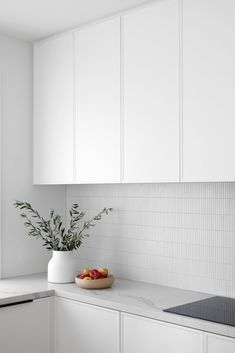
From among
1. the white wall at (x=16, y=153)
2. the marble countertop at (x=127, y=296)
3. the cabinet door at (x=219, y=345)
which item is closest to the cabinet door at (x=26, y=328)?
the marble countertop at (x=127, y=296)

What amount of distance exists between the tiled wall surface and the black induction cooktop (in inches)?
6.4

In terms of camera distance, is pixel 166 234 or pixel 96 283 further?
pixel 166 234

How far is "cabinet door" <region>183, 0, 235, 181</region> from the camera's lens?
93.1 inches

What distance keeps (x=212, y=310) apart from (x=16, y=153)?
1732 mm

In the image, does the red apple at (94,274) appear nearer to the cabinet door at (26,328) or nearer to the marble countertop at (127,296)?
the marble countertop at (127,296)

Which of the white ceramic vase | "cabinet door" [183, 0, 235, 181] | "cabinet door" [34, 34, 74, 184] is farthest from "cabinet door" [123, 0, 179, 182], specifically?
the white ceramic vase

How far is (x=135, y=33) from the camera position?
2.80 meters

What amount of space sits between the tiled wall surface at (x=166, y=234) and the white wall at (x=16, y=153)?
39cm

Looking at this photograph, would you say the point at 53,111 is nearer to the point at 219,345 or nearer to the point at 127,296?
the point at 127,296

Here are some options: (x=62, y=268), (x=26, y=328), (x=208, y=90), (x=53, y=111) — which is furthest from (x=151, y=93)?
(x=26, y=328)

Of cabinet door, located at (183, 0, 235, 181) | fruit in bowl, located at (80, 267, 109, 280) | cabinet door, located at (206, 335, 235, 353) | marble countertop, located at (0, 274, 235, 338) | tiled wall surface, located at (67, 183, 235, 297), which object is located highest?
cabinet door, located at (183, 0, 235, 181)

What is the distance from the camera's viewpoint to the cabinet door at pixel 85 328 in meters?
2.63

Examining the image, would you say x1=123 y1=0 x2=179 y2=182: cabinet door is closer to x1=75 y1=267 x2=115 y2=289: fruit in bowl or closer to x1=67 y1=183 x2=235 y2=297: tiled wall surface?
x1=67 y1=183 x2=235 y2=297: tiled wall surface

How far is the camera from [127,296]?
9.09ft
